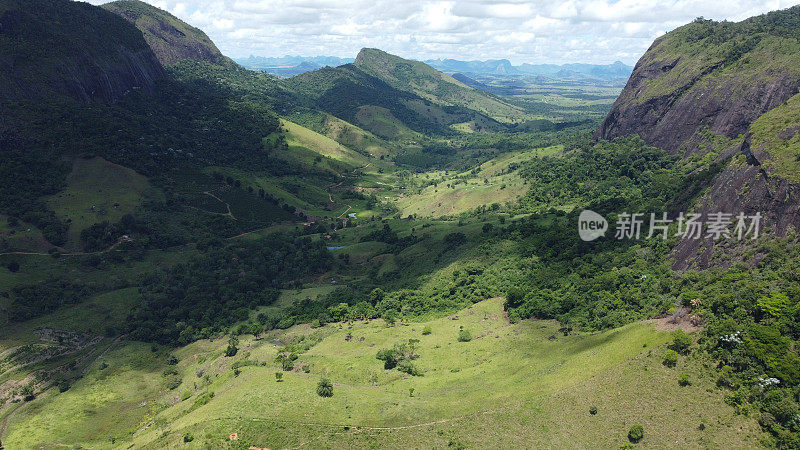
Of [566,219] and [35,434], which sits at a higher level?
[566,219]

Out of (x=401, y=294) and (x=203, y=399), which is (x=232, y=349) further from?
(x=401, y=294)

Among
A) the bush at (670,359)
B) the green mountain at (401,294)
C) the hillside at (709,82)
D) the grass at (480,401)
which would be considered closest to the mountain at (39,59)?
the green mountain at (401,294)

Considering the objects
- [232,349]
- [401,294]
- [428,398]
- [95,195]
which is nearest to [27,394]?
[232,349]

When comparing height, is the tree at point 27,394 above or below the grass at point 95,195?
below

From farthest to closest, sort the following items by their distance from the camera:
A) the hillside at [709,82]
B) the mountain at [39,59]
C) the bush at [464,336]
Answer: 1. the mountain at [39,59]
2. the hillside at [709,82]
3. the bush at [464,336]

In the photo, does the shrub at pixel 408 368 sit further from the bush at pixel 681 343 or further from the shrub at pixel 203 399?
the bush at pixel 681 343

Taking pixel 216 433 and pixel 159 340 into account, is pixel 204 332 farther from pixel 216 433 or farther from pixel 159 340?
pixel 216 433

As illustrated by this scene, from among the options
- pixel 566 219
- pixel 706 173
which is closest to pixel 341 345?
pixel 566 219
